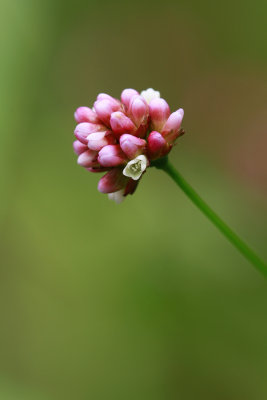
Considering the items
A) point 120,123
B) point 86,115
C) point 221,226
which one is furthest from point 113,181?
point 221,226

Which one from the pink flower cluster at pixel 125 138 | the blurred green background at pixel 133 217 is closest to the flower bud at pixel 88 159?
the pink flower cluster at pixel 125 138

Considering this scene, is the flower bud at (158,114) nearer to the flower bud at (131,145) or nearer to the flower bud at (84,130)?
the flower bud at (131,145)

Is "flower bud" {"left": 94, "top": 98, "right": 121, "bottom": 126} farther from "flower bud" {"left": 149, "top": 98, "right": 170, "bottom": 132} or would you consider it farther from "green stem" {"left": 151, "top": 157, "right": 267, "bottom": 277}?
"green stem" {"left": 151, "top": 157, "right": 267, "bottom": 277}

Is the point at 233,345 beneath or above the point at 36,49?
beneath

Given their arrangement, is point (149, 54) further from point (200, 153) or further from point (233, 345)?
point (233, 345)

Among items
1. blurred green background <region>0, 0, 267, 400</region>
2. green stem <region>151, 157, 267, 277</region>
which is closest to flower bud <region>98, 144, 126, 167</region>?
green stem <region>151, 157, 267, 277</region>

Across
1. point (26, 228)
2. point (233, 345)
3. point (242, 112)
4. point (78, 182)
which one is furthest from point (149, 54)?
point (233, 345)
